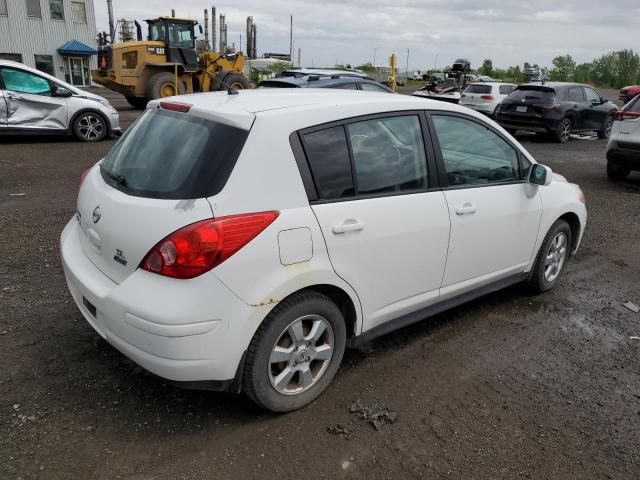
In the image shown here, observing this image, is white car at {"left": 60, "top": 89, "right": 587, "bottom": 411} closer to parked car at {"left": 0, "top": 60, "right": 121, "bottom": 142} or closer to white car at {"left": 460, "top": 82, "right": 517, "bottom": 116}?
parked car at {"left": 0, "top": 60, "right": 121, "bottom": 142}

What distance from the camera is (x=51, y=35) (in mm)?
31719

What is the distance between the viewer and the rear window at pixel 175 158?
2.64m

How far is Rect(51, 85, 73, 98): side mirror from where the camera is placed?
1127cm

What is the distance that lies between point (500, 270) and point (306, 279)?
191 centimetres

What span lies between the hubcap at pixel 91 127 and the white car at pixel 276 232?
9.43m

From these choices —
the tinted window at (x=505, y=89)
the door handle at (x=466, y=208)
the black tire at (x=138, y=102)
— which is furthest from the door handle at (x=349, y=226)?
the tinted window at (x=505, y=89)

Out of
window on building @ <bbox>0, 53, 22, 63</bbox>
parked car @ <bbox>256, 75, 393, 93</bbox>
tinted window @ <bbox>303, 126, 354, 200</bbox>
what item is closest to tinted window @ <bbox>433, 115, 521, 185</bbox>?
tinted window @ <bbox>303, 126, 354, 200</bbox>

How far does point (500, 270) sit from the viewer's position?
406 centimetres

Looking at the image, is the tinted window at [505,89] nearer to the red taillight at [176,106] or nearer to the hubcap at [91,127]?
the hubcap at [91,127]

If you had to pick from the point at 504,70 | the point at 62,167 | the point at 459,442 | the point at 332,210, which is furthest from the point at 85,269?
the point at 504,70

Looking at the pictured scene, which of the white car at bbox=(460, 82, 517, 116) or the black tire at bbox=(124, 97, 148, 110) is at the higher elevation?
the white car at bbox=(460, 82, 517, 116)

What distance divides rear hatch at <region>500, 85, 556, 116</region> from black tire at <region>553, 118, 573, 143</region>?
63 cm

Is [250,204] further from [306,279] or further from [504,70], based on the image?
[504,70]

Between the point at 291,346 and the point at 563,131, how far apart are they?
582 inches
